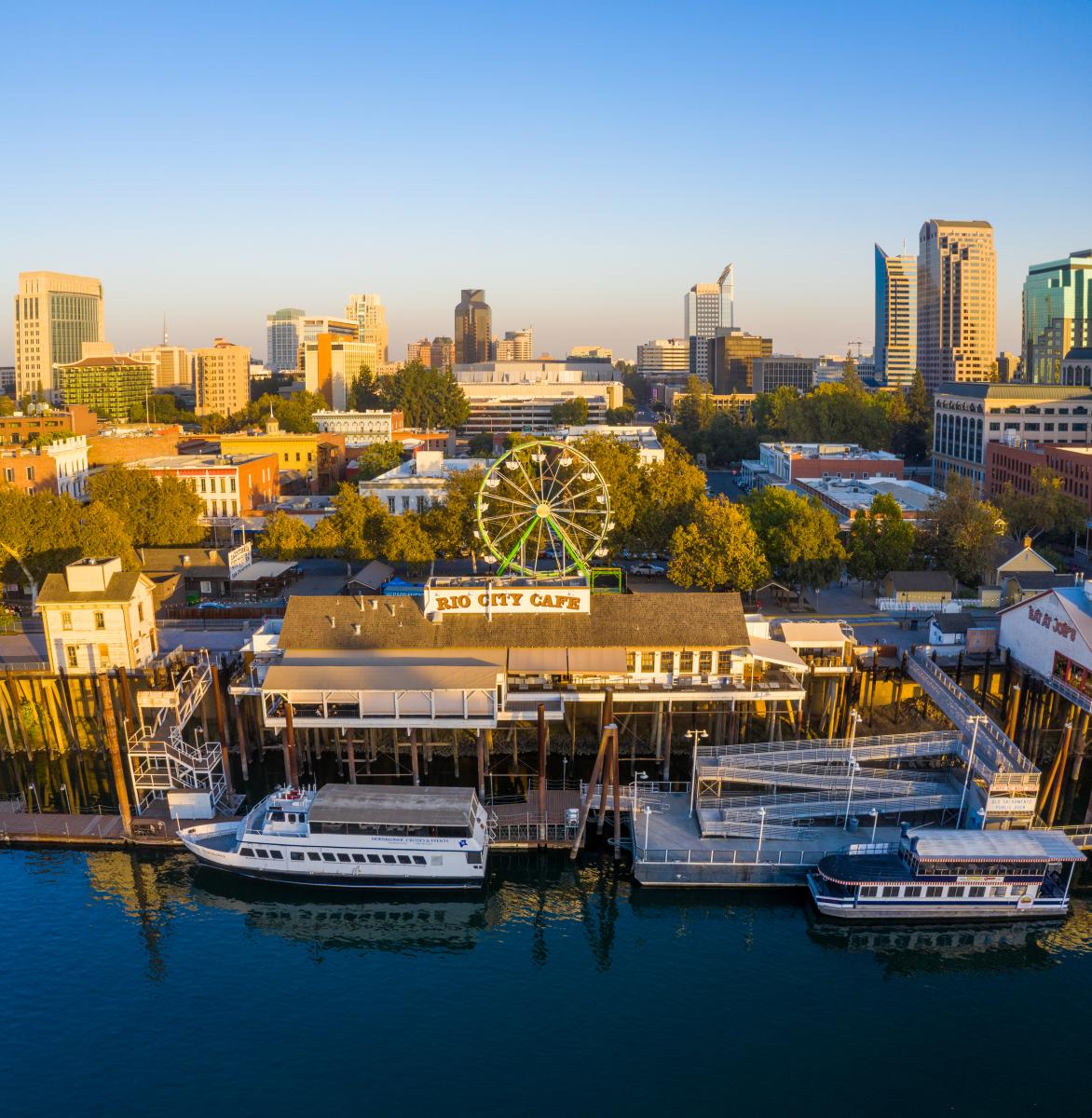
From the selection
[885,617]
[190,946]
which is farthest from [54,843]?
[885,617]

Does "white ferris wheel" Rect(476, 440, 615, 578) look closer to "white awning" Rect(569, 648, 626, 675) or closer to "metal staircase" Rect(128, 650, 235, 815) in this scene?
"white awning" Rect(569, 648, 626, 675)

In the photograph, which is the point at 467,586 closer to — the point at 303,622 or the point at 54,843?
the point at 303,622

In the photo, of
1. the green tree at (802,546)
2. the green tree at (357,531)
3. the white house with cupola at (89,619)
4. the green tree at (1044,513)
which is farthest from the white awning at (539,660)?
the green tree at (1044,513)

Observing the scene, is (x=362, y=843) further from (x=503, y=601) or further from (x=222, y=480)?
(x=222, y=480)

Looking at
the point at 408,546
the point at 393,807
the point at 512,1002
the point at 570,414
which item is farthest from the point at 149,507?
the point at 570,414

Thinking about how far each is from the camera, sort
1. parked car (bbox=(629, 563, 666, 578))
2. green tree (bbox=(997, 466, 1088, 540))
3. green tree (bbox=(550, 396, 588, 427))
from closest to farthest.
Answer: parked car (bbox=(629, 563, 666, 578)), green tree (bbox=(997, 466, 1088, 540)), green tree (bbox=(550, 396, 588, 427))

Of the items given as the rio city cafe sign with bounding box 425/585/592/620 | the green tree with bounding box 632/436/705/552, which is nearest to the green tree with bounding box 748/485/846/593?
the green tree with bounding box 632/436/705/552

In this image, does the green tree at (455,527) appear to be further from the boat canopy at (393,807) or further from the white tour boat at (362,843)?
the white tour boat at (362,843)
